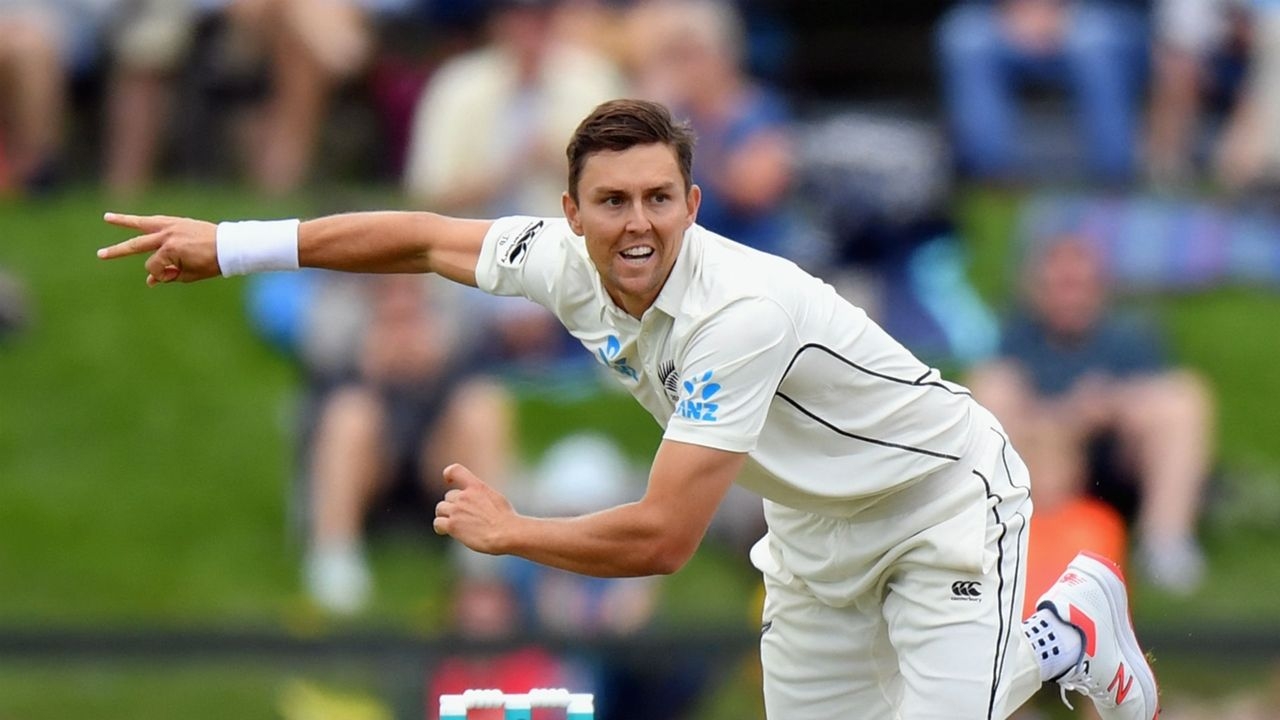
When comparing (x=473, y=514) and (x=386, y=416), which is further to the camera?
(x=386, y=416)

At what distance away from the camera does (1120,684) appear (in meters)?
5.63

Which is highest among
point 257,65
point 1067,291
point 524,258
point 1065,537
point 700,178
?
point 257,65

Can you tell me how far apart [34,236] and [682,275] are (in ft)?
24.4

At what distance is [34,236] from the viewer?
11258 millimetres

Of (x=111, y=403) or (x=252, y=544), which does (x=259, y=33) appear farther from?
(x=252, y=544)

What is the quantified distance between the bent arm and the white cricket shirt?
0.07 m

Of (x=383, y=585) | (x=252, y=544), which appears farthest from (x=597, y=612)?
(x=252, y=544)

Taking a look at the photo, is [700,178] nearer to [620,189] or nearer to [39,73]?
[39,73]

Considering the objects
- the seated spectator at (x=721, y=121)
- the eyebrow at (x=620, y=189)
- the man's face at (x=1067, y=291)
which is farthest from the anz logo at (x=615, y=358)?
the seated spectator at (x=721, y=121)

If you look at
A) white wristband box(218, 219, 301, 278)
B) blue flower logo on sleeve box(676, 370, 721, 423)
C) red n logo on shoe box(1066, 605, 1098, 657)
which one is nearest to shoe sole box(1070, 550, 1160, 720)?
red n logo on shoe box(1066, 605, 1098, 657)

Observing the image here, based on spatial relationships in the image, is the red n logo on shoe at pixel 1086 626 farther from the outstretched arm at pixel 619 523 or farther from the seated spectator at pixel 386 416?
the seated spectator at pixel 386 416

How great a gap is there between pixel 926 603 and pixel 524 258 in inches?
54.0

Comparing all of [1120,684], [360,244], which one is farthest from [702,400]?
[1120,684]

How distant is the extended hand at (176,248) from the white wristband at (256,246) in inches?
1.2
